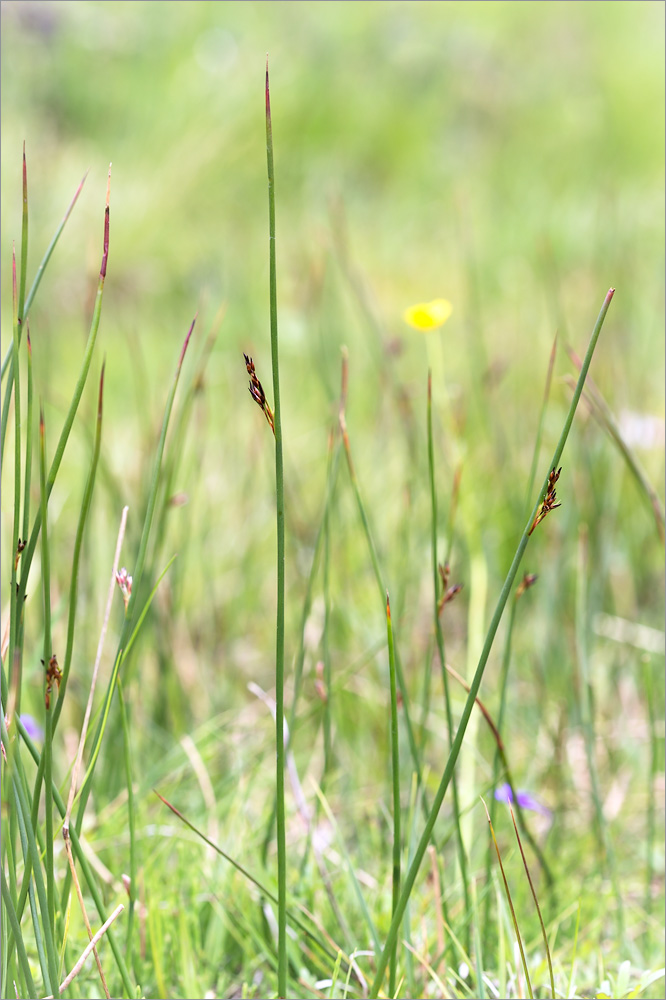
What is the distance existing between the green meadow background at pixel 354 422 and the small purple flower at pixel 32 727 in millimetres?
34

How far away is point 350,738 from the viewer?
2.91 feet

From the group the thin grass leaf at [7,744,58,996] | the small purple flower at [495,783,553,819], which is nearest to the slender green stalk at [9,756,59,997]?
the thin grass leaf at [7,744,58,996]

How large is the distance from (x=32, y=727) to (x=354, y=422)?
959 mm

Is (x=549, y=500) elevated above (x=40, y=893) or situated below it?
above

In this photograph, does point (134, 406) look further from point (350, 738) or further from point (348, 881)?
point (348, 881)

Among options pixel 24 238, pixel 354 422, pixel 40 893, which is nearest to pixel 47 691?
pixel 40 893

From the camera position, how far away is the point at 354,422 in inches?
62.6

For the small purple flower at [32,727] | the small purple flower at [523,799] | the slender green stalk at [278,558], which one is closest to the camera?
the slender green stalk at [278,558]

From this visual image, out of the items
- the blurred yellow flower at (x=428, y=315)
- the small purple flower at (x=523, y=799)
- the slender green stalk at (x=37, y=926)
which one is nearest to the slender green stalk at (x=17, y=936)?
the slender green stalk at (x=37, y=926)

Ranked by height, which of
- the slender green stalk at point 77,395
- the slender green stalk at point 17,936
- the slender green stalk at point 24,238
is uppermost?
the slender green stalk at point 24,238

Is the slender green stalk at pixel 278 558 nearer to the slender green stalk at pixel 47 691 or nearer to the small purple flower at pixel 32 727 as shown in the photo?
the slender green stalk at pixel 47 691

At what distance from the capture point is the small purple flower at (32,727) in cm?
75

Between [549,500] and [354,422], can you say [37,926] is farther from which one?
[354,422]

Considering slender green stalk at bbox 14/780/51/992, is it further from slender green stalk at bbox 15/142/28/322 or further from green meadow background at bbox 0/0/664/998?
slender green stalk at bbox 15/142/28/322
